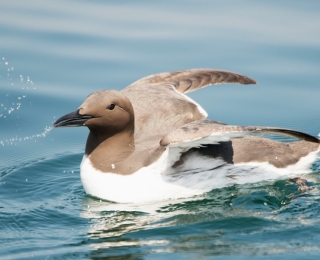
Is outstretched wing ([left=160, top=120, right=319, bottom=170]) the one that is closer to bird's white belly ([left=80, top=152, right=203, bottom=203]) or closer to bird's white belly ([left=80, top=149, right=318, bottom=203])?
bird's white belly ([left=80, top=149, right=318, bottom=203])

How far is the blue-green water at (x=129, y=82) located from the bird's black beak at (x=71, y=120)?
100cm

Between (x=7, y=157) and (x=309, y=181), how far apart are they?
12.6ft

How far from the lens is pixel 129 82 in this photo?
483 inches

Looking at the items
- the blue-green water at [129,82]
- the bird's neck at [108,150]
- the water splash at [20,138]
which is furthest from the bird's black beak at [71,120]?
the water splash at [20,138]

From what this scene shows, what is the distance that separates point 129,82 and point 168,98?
7.26 ft

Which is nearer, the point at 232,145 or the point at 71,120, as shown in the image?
the point at 71,120

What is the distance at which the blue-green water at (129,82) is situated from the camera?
8.17 meters

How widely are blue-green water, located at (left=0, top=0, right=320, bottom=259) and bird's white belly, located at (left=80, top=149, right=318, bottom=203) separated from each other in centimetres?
11

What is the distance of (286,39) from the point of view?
1324 cm

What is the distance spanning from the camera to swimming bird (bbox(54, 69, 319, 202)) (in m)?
8.68

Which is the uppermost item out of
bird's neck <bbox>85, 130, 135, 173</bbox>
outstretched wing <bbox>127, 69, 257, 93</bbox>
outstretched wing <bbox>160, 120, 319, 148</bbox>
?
outstretched wing <bbox>127, 69, 257, 93</bbox>

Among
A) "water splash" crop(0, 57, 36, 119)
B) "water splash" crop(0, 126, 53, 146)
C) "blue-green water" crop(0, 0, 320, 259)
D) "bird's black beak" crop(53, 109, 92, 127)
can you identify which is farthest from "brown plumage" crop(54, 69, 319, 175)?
"water splash" crop(0, 57, 36, 119)

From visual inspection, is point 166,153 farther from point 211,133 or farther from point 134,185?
point 211,133

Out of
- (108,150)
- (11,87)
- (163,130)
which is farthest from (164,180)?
(11,87)
